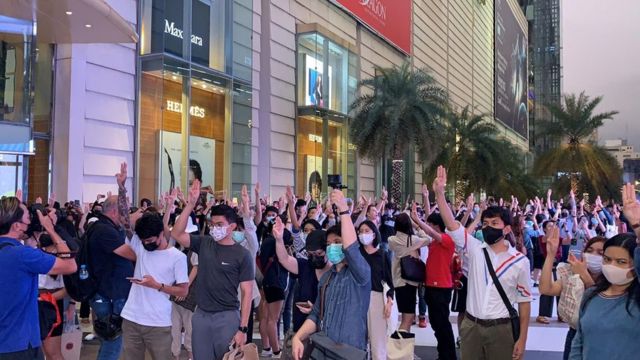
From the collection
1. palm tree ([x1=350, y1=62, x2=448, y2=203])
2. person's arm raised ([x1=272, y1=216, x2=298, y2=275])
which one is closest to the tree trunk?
palm tree ([x1=350, y1=62, x2=448, y2=203])

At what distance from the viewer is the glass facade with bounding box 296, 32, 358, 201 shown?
24719 mm

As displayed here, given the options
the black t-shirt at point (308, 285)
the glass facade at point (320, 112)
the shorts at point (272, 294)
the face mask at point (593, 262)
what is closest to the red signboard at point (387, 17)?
the glass facade at point (320, 112)

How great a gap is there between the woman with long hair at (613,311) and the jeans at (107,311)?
3647 millimetres

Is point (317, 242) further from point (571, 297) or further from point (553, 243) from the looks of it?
point (571, 297)

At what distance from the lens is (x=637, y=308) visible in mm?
3145

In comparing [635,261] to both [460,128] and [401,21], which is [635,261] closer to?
[460,128]

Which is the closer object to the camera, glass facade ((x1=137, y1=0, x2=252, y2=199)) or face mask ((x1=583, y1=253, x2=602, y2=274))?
face mask ((x1=583, y1=253, x2=602, y2=274))

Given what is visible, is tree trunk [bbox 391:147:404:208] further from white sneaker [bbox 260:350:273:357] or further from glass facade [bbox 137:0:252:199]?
white sneaker [bbox 260:350:273:357]

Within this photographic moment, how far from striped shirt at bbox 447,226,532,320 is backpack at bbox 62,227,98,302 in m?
3.23

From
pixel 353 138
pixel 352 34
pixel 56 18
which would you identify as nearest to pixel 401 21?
pixel 352 34

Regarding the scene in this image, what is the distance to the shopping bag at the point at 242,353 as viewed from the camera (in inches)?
165

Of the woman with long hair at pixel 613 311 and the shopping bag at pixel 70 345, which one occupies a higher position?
the woman with long hair at pixel 613 311

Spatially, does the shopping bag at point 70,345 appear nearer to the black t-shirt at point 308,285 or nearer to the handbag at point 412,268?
the black t-shirt at point 308,285

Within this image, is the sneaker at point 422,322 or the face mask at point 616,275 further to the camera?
the sneaker at point 422,322
